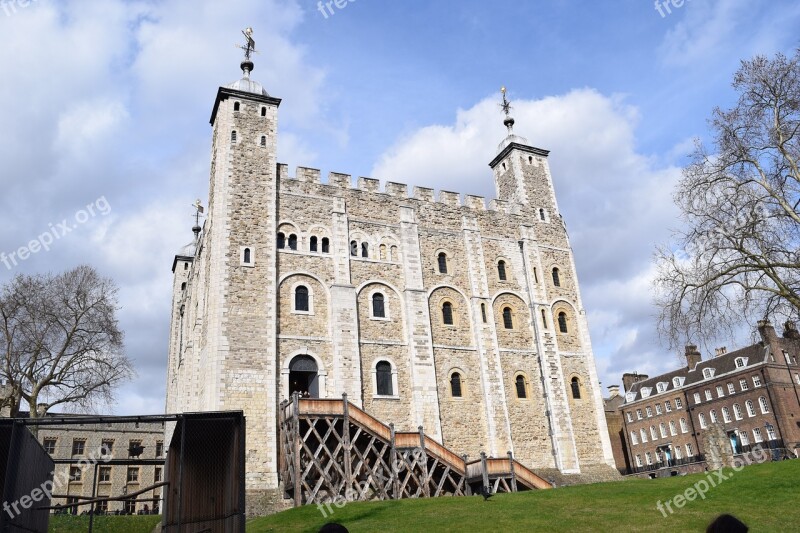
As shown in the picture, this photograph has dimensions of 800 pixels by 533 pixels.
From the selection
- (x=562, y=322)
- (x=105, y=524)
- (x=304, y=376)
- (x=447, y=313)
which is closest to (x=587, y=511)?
(x=304, y=376)

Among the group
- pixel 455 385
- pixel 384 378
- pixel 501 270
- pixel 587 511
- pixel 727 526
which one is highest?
pixel 501 270

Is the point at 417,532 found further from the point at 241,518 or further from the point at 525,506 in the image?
the point at 241,518

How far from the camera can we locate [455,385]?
27.9 metres

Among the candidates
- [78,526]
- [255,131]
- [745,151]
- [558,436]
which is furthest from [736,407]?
[78,526]

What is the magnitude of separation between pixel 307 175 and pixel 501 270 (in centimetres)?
1074

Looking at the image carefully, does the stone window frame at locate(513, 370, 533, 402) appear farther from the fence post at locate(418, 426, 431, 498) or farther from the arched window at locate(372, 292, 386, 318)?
the fence post at locate(418, 426, 431, 498)

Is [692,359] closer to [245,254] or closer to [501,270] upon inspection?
[501,270]

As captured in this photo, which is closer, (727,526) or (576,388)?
(727,526)

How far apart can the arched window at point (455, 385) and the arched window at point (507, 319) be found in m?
3.85

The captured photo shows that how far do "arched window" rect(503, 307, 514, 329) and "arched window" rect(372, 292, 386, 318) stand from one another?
641 cm

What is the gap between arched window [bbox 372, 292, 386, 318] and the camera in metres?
27.5

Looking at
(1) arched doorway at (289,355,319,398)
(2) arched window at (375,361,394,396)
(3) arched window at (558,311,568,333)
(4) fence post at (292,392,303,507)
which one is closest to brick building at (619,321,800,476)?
(3) arched window at (558,311,568,333)

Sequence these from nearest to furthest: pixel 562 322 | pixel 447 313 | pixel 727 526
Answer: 1. pixel 727 526
2. pixel 447 313
3. pixel 562 322

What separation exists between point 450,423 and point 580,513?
472 inches
